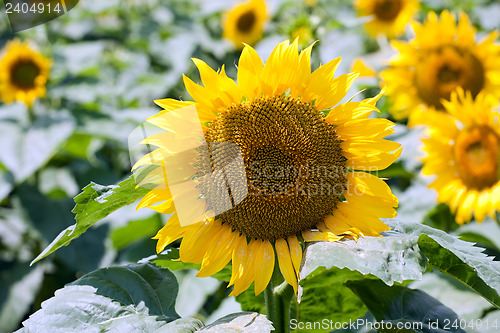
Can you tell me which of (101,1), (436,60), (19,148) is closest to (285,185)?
(436,60)

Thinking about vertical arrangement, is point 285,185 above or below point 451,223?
above

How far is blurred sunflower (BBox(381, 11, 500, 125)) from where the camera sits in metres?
2.54

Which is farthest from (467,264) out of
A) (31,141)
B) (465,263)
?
(31,141)

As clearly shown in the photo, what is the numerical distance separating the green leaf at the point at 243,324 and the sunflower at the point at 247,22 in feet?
10.2

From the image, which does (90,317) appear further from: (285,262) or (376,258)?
(376,258)

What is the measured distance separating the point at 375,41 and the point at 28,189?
2.67 metres

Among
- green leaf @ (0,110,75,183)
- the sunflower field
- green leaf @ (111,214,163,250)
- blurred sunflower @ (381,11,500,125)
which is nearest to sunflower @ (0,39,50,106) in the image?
the sunflower field

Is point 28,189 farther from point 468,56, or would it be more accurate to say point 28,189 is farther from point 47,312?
point 468,56

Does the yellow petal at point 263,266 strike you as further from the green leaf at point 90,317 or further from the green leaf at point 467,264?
the green leaf at point 467,264

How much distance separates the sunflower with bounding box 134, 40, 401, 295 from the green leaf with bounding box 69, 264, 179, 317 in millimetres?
130

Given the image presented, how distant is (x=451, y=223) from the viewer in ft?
7.66

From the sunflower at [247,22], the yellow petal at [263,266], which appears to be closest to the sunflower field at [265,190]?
the yellow petal at [263,266]

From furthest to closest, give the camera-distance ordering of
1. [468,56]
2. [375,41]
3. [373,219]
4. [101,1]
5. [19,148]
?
[101,1]
[375,41]
[19,148]
[468,56]
[373,219]

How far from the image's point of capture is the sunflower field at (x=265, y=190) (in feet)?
3.26
